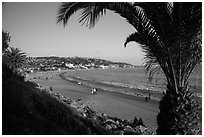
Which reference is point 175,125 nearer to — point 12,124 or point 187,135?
point 187,135

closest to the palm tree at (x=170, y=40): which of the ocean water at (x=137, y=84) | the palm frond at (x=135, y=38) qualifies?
the palm frond at (x=135, y=38)

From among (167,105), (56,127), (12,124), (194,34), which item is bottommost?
(56,127)

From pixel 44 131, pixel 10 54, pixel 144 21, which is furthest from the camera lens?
pixel 10 54

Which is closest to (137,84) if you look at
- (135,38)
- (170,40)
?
(135,38)

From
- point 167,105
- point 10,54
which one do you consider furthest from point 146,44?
point 10,54

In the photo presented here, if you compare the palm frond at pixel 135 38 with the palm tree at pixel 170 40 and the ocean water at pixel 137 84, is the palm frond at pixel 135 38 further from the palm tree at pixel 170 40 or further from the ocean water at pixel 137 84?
the ocean water at pixel 137 84

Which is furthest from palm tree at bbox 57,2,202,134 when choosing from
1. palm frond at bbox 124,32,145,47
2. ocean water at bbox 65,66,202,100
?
ocean water at bbox 65,66,202,100

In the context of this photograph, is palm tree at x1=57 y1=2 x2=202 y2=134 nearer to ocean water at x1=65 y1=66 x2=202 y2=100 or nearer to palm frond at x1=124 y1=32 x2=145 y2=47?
palm frond at x1=124 y1=32 x2=145 y2=47

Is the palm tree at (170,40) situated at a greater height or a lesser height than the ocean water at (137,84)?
greater
